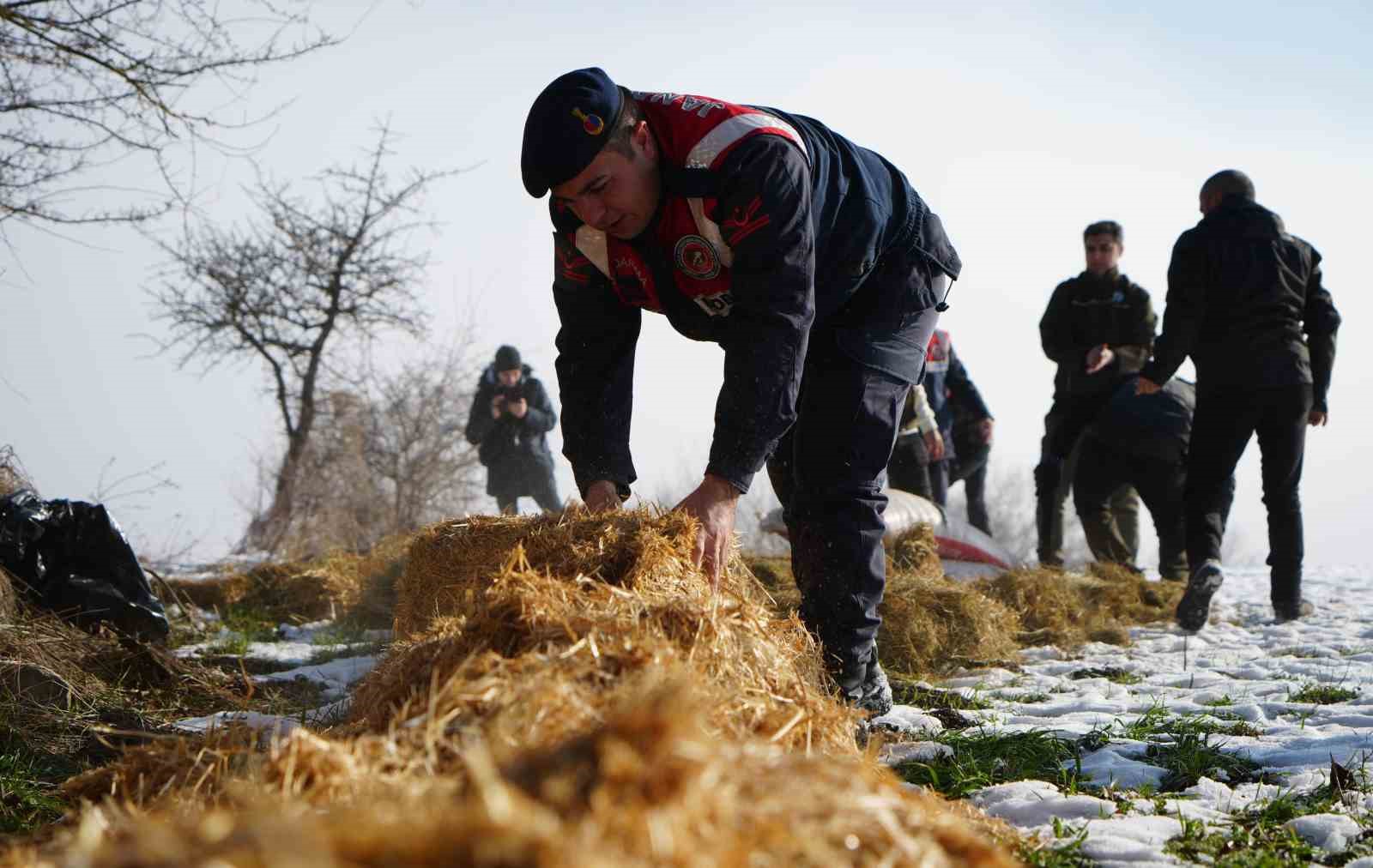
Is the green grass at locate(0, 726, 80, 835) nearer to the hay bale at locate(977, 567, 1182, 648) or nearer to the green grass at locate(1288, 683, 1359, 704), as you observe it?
the green grass at locate(1288, 683, 1359, 704)

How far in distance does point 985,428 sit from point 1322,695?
226 inches

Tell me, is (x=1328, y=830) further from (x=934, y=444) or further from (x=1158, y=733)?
(x=934, y=444)

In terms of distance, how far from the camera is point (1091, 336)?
8.57 meters

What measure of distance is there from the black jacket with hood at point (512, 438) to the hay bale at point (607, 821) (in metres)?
10.2

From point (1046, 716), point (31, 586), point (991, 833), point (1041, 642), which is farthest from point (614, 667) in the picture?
point (1041, 642)

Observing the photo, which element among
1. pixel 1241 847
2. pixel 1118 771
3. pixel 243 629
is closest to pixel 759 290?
pixel 1118 771

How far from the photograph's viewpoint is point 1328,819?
2.68 m

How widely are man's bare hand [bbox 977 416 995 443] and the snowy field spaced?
390cm

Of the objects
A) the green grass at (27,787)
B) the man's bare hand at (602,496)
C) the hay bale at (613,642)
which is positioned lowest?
the green grass at (27,787)

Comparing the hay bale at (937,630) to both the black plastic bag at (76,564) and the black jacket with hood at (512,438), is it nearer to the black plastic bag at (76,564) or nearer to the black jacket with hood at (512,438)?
the black plastic bag at (76,564)

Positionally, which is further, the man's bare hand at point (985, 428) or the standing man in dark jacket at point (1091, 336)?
the man's bare hand at point (985, 428)

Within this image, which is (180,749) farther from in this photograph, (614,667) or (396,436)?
(396,436)

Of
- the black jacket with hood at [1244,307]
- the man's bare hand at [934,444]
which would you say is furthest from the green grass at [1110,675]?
the man's bare hand at [934,444]

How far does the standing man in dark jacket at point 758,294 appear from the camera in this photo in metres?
3.22
